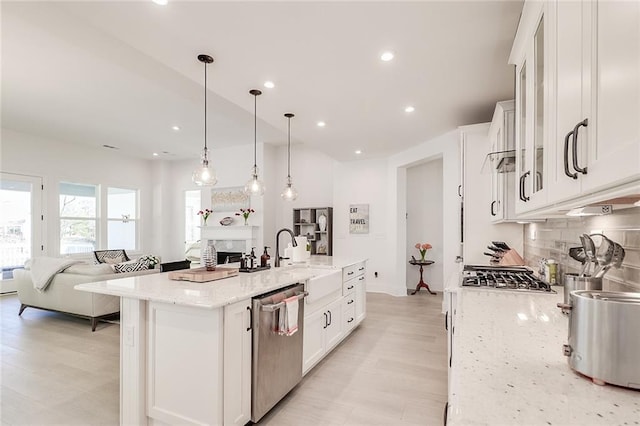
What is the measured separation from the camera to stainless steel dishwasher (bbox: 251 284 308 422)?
2057 millimetres

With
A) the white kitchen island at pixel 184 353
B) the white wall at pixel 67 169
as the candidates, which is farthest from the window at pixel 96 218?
the white kitchen island at pixel 184 353

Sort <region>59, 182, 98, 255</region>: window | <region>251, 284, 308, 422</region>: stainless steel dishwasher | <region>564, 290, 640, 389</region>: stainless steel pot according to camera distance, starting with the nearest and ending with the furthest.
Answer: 1. <region>564, 290, 640, 389</region>: stainless steel pot
2. <region>251, 284, 308, 422</region>: stainless steel dishwasher
3. <region>59, 182, 98, 255</region>: window

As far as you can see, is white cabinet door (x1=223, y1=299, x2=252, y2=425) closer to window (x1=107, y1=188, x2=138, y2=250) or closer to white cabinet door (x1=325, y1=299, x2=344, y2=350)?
white cabinet door (x1=325, y1=299, x2=344, y2=350)

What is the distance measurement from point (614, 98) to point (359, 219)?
6.11 metres

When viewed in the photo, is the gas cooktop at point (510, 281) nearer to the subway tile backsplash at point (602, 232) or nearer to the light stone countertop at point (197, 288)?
the subway tile backsplash at point (602, 232)

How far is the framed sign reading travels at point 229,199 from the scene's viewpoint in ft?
25.0

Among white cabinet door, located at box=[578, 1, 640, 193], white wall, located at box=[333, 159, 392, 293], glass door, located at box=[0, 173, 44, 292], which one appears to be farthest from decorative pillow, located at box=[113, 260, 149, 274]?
white cabinet door, located at box=[578, 1, 640, 193]

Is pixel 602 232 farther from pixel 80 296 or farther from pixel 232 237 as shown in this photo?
pixel 232 237

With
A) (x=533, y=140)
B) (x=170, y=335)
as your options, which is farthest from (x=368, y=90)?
(x=170, y=335)

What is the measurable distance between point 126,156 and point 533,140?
9.27 m

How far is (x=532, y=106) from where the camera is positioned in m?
1.51

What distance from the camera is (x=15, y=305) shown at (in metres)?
5.39

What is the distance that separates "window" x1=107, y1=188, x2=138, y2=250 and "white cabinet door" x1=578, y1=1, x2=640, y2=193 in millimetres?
9408

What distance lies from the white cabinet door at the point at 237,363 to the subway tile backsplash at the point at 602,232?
1854 millimetres
